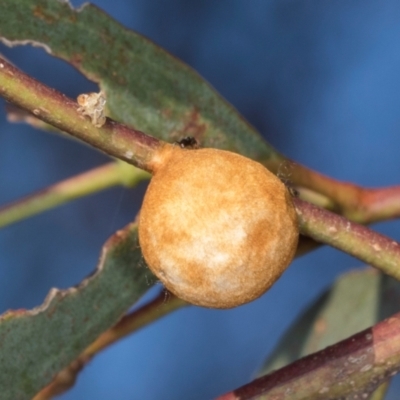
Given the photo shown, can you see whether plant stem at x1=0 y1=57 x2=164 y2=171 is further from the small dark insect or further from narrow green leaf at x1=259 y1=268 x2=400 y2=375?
narrow green leaf at x1=259 y1=268 x2=400 y2=375

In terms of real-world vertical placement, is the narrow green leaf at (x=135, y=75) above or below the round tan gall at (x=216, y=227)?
above

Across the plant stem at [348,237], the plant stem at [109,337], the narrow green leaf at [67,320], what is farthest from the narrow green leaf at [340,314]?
the plant stem at [348,237]

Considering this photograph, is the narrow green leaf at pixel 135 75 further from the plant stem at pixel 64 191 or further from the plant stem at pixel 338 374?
the plant stem at pixel 338 374

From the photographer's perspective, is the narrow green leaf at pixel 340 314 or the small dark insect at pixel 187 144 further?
the narrow green leaf at pixel 340 314

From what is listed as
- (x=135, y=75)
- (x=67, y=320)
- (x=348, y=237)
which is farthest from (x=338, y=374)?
(x=135, y=75)

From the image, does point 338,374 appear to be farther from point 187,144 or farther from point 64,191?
point 64,191

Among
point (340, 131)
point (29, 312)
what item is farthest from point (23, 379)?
point (340, 131)
